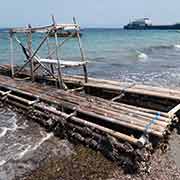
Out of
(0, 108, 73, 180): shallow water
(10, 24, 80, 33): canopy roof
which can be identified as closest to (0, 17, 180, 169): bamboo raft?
(10, 24, 80, 33): canopy roof

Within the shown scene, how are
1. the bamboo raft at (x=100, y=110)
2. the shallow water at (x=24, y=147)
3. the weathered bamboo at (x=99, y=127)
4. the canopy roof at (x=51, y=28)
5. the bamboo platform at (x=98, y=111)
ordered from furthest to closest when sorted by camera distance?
the canopy roof at (x=51, y=28) → the bamboo platform at (x=98, y=111) → the bamboo raft at (x=100, y=110) → the shallow water at (x=24, y=147) → the weathered bamboo at (x=99, y=127)

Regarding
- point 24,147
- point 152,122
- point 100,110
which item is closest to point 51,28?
point 100,110

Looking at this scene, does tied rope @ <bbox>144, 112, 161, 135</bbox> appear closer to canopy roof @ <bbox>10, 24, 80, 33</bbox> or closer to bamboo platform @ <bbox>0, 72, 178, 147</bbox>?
bamboo platform @ <bbox>0, 72, 178, 147</bbox>

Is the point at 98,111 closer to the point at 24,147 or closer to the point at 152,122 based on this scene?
the point at 152,122

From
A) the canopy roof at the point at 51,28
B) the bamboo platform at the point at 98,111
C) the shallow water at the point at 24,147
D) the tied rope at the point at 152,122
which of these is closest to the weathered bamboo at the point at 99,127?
the bamboo platform at the point at 98,111

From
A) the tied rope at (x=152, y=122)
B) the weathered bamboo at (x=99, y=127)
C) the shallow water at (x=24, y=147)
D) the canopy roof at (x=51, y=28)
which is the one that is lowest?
the shallow water at (x=24, y=147)

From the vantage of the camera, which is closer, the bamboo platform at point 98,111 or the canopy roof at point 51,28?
the bamboo platform at point 98,111

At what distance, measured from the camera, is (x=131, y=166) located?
626 centimetres

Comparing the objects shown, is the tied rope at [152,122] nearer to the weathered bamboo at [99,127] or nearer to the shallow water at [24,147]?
the weathered bamboo at [99,127]

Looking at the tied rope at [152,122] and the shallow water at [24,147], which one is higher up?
the tied rope at [152,122]

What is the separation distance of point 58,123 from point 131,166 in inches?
120

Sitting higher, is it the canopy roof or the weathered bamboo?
the canopy roof

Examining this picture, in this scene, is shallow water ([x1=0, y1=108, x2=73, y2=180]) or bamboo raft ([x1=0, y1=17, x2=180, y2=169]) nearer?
shallow water ([x1=0, y1=108, x2=73, y2=180])

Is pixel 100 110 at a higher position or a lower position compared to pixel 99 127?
higher
